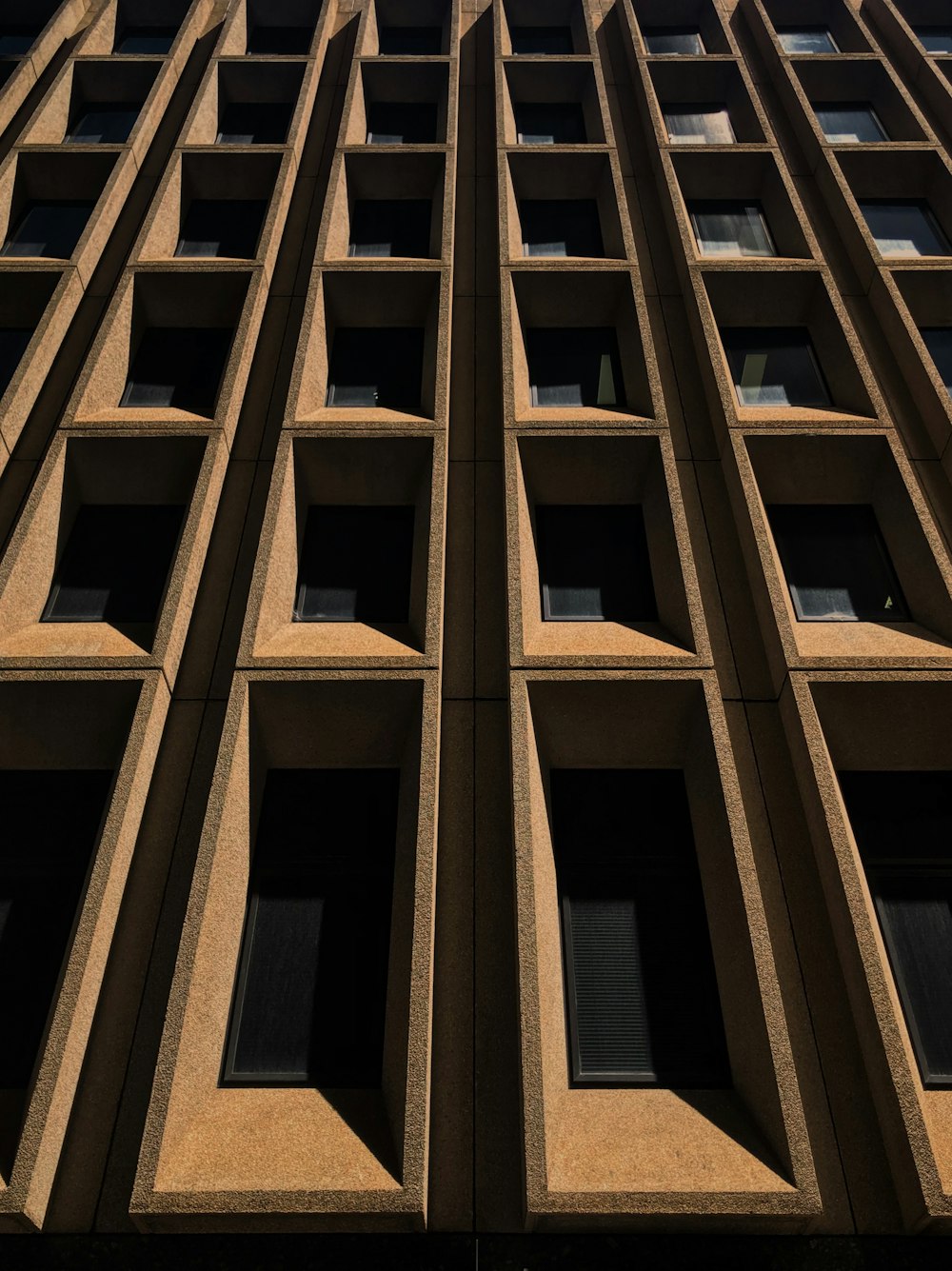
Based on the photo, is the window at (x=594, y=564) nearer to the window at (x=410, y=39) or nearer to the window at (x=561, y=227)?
the window at (x=561, y=227)

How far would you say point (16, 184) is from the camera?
1410 cm

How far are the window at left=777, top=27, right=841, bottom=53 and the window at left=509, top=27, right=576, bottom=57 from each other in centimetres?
479

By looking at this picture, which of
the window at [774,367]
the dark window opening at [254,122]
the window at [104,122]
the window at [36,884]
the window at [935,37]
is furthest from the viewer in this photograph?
the window at [935,37]

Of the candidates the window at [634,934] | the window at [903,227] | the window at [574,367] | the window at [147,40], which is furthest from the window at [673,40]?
the window at [634,934]

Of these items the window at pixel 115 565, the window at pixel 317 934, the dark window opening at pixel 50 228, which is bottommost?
the window at pixel 317 934

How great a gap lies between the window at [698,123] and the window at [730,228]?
8.01 ft

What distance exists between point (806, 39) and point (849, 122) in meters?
3.62

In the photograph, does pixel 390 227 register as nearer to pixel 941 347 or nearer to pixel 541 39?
pixel 541 39

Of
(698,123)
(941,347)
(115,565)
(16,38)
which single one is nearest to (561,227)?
(698,123)

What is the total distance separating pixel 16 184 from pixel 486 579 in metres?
11.7

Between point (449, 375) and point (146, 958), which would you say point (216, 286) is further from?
point (146, 958)

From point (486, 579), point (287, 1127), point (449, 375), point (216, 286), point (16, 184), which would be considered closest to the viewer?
point (287, 1127)

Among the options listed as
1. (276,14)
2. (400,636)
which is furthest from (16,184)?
(400,636)

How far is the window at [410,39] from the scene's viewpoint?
18.6m
